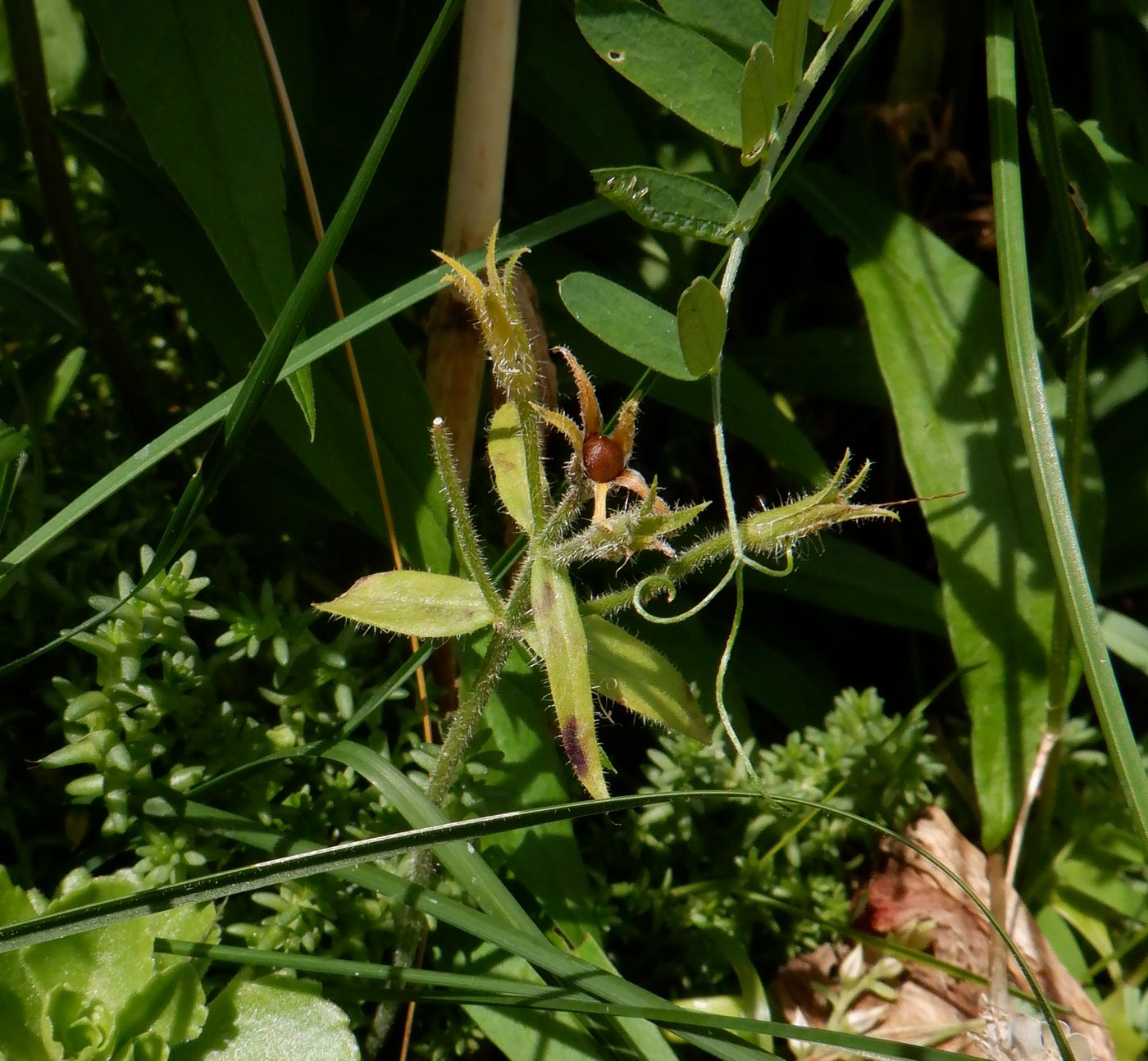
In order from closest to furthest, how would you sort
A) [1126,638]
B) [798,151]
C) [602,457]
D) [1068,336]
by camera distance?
[602,457]
[798,151]
[1068,336]
[1126,638]

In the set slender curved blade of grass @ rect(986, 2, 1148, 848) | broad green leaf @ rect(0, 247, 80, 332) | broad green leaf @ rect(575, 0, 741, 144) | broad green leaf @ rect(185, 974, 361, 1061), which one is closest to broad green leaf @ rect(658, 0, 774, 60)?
broad green leaf @ rect(575, 0, 741, 144)

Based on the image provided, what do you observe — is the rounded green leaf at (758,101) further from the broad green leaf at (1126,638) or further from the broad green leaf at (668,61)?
the broad green leaf at (1126,638)

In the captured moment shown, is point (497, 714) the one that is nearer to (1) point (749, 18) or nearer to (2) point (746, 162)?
(2) point (746, 162)

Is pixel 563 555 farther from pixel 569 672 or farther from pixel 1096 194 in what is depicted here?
pixel 1096 194

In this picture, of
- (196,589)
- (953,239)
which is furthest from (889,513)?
(953,239)

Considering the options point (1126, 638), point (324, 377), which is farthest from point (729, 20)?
point (1126, 638)

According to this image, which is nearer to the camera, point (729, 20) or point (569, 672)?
point (569, 672)
